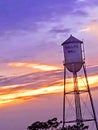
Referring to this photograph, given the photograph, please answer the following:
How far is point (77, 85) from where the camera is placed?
70.1 meters

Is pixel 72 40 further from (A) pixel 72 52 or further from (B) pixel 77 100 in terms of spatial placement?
(B) pixel 77 100

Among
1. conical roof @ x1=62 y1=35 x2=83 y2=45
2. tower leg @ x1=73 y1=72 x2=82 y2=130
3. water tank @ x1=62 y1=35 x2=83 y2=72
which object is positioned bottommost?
tower leg @ x1=73 y1=72 x2=82 y2=130

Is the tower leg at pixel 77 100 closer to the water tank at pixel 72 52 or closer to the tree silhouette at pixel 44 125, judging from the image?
the water tank at pixel 72 52

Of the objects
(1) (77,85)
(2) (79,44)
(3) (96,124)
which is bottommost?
(3) (96,124)

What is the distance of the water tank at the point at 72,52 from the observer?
223 ft

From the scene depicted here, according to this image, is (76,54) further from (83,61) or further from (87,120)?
(87,120)

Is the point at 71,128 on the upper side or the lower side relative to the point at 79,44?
lower

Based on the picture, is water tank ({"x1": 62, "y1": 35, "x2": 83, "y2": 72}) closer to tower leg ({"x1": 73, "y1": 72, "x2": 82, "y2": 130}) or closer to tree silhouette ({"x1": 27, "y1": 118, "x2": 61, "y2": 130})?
tower leg ({"x1": 73, "y1": 72, "x2": 82, "y2": 130})

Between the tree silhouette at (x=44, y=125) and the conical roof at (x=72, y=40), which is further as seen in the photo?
the tree silhouette at (x=44, y=125)

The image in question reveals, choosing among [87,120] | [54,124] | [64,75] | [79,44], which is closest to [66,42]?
[79,44]

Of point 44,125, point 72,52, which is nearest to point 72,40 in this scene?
point 72,52

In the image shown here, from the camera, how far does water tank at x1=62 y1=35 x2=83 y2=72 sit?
6800cm

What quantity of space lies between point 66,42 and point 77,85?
22.8 ft

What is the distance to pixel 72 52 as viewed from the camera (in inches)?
2675
